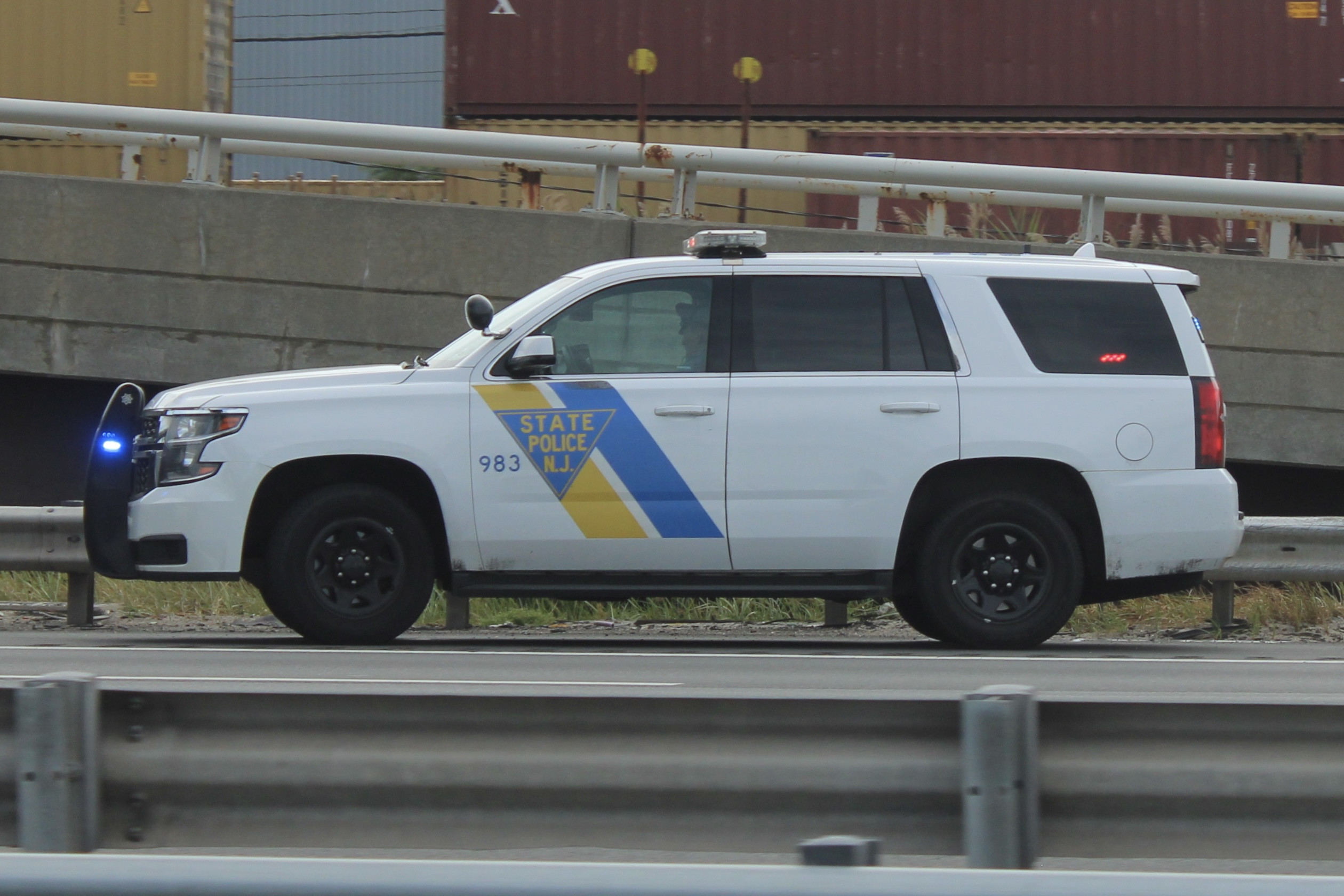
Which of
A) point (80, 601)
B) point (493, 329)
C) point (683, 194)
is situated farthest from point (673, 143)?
point (493, 329)

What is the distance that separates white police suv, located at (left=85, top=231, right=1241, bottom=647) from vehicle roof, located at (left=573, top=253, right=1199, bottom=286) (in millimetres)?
21

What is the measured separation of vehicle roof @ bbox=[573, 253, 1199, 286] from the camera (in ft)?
26.4

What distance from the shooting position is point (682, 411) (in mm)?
7766

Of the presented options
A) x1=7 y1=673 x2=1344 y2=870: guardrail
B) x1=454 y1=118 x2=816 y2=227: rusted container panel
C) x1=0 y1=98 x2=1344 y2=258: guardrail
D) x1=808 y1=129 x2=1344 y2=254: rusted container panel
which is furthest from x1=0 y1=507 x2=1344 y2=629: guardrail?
x1=808 y1=129 x2=1344 y2=254: rusted container panel

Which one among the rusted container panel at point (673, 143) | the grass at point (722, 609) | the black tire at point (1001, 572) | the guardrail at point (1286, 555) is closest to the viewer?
the black tire at point (1001, 572)

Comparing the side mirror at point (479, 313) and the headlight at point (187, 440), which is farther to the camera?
the side mirror at point (479, 313)

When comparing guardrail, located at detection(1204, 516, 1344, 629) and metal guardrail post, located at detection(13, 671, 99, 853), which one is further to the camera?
guardrail, located at detection(1204, 516, 1344, 629)

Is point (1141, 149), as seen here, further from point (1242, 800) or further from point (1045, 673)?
point (1242, 800)

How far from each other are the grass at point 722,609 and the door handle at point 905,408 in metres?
2.59

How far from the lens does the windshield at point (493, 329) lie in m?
7.95

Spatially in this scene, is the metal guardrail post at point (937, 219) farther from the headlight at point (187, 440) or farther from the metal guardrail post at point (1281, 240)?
the headlight at point (187, 440)

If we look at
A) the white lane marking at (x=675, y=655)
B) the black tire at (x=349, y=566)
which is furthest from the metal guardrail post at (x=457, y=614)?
the black tire at (x=349, y=566)

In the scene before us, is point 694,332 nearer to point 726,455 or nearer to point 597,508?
point 726,455

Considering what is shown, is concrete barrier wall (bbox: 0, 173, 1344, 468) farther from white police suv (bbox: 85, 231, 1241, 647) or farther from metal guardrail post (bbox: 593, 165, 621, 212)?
white police suv (bbox: 85, 231, 1241, 647)
